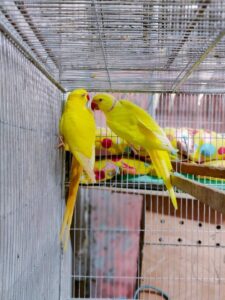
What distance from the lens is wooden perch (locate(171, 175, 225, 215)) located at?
867 millimetres

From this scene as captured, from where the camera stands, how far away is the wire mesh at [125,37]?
0.97 meters

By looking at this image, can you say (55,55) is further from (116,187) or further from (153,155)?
(116,187)

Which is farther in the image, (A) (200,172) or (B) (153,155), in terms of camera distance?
(B) (153,155)

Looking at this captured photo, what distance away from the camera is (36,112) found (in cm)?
135

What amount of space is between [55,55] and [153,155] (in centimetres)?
57

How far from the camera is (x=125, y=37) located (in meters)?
1.19

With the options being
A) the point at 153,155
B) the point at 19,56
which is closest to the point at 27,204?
the point at 19,56

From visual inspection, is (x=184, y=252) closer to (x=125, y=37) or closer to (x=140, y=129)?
(x=140, y=129)

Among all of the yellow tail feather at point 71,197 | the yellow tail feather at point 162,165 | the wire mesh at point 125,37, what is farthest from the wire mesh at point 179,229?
the wire mesh at point 125,37

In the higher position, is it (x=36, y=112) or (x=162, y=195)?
(x=36, y=112)

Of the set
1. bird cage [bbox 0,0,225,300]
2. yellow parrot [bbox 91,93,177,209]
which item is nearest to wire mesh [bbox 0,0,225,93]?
bird cage [bbox 0,0,225,300]

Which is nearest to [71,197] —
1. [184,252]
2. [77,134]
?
[77,134]

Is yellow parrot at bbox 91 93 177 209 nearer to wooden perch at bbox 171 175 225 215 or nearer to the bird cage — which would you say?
the bird cage

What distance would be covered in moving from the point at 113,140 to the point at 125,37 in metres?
0.88
